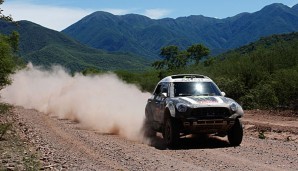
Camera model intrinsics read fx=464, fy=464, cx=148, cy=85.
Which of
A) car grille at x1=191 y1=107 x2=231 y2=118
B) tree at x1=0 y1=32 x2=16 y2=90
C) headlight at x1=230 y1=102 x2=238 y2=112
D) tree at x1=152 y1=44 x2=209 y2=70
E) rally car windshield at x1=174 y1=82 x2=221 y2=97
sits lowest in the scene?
car grille at x1=191 y1=107 x2=231 y2=118

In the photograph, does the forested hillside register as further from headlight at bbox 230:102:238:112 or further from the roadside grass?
the roadside grass

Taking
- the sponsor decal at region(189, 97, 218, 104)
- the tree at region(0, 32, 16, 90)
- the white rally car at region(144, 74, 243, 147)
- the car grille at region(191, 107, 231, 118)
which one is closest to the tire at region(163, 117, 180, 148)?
the white rally car at region(144, 74, 243, 147)

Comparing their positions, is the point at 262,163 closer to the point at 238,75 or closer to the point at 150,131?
the point at 150,131

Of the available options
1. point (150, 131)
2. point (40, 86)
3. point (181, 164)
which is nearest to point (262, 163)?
point (181, 164)

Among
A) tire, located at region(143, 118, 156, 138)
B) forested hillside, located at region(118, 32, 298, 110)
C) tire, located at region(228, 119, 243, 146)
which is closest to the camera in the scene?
tire, located at region(228, 119, 243, 146)

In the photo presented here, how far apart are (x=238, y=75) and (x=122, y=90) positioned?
1839 centimetres

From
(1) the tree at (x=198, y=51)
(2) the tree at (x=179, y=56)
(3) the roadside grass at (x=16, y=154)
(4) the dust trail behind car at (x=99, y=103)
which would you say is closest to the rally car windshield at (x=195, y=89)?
(4) the dust trail behind car at (x=99, y=103)

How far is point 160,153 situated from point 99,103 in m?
10.7

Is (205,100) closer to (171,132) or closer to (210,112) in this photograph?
(210,112)

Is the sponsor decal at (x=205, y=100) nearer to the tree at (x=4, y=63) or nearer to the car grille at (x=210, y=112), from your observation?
the car grille at (x=210, y=112)

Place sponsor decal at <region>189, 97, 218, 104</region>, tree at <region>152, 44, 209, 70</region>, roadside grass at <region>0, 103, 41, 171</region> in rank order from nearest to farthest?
roadside grass at <region>0, 103, 41, 171</region>
sponsor decal at <region>189, 97, 218, 104</region>
tree at <region>152, 44, 209, 70</region>

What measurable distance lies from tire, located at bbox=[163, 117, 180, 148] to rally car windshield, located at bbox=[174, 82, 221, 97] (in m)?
1.01

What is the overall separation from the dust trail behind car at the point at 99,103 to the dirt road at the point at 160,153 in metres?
1.09

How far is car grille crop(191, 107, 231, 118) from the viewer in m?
12.0
